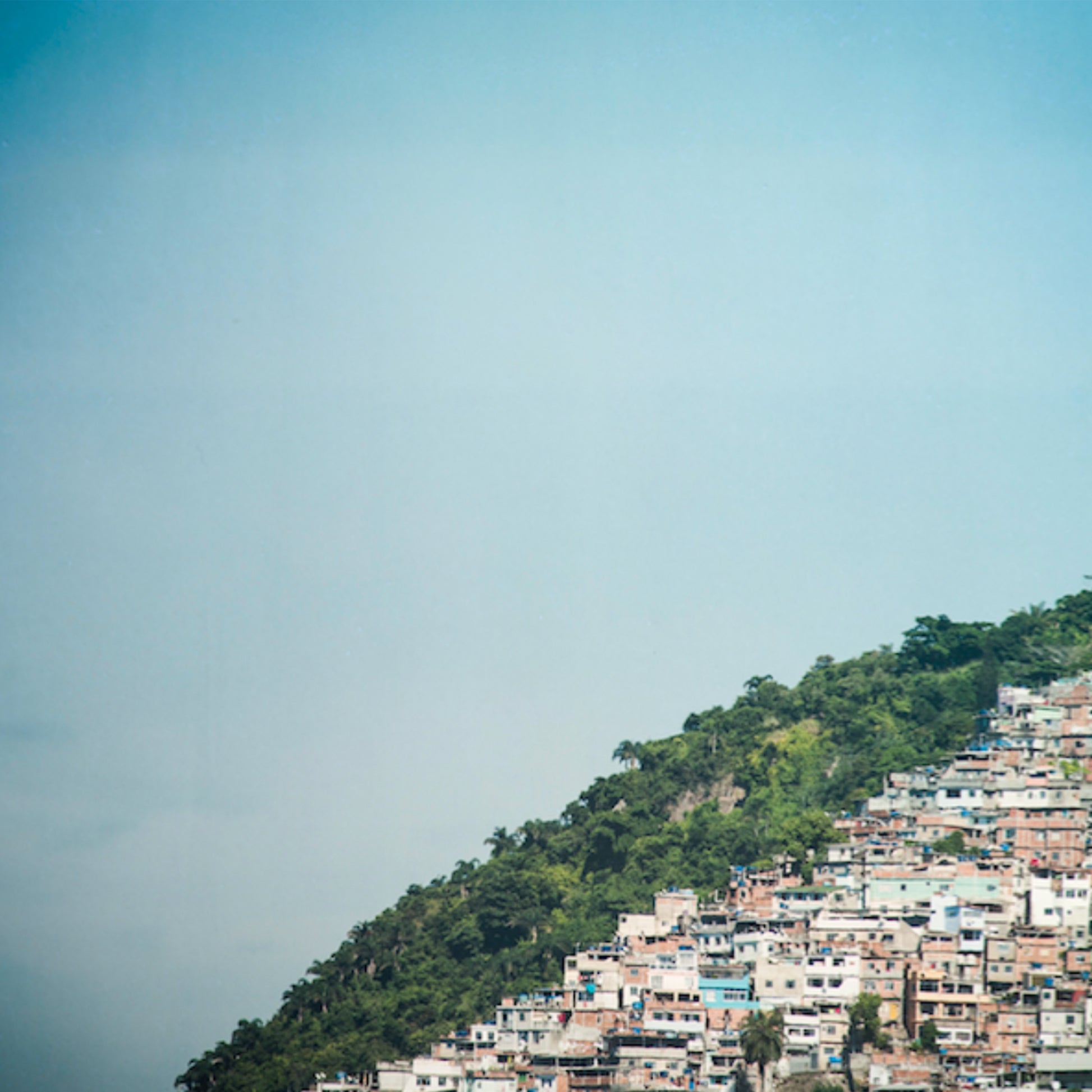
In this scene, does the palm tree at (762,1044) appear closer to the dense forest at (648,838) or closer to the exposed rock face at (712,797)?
the dense forest at (648,838)

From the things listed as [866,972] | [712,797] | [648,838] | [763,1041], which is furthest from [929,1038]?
[712,797]

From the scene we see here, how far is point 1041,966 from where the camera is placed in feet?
181

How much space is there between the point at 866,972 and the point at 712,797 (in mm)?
26856

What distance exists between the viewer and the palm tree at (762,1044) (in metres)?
52.7

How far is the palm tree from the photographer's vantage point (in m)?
52.7

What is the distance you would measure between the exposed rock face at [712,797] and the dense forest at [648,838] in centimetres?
8

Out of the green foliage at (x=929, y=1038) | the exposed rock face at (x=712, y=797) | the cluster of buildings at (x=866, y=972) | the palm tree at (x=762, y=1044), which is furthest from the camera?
the exposed rock face at (x=712, y=797)

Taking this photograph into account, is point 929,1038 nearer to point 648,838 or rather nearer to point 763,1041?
point 763,1041

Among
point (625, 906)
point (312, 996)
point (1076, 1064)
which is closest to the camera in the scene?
point (1076, 1064)

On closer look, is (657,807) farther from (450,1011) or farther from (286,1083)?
(286,1083)

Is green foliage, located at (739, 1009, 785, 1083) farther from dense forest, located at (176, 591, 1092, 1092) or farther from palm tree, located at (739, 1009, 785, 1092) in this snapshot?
dense forest, located at (176, 591, 1092, 1092)

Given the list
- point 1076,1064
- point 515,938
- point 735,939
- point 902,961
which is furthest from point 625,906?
point 1076,1064

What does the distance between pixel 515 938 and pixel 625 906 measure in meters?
5.00

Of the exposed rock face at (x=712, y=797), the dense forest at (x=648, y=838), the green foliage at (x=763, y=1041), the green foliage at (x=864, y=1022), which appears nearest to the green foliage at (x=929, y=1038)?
the green foliage at (x=864, y=1022)
